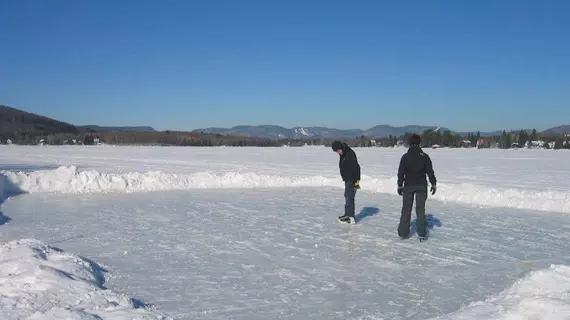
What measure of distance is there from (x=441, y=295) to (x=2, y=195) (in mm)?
12355

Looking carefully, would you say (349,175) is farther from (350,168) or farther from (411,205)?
(411,205)

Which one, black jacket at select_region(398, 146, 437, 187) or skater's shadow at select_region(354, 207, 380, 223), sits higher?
black jacket at select_region(398, 146, 437, 187)

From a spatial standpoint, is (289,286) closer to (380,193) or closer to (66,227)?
(66,227)

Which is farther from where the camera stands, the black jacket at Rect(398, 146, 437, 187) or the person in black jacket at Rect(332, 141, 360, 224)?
the person in black jacket at Rect(332, 141, 360, 224)

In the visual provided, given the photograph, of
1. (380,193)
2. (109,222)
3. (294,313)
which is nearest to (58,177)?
(109,222)

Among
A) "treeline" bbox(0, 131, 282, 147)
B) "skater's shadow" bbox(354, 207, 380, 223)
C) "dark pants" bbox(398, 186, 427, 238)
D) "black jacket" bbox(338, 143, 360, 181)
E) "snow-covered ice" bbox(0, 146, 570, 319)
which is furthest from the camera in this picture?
"treeline" bbox(0, 131, 282, 147)

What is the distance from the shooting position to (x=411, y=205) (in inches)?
311

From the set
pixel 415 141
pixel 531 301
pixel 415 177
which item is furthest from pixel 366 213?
pixel 531 301

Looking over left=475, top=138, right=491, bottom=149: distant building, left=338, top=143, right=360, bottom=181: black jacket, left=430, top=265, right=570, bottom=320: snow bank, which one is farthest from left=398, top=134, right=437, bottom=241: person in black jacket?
left=475, top=138, right=491, bottom=149: distant building

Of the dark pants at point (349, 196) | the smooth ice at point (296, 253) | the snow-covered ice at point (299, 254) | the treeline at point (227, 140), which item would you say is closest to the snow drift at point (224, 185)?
the snow-covered ice at point (299, 254)

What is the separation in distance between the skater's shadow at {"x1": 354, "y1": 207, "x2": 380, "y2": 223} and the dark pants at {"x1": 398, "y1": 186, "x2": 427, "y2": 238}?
1913 mm

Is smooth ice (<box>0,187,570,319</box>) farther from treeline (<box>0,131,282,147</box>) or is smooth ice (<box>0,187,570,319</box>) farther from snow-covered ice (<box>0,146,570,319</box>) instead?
treeline (<box>0,131,282,147</box>)

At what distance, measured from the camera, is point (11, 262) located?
5.42 meters

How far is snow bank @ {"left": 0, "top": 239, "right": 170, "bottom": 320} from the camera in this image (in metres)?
4.05
